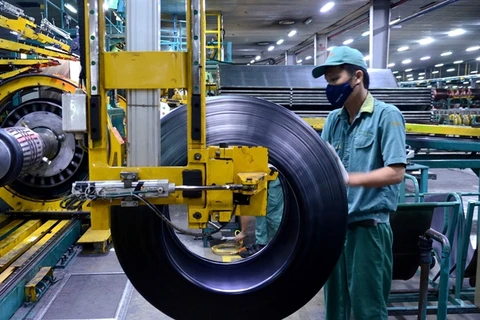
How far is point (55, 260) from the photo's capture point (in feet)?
12.6

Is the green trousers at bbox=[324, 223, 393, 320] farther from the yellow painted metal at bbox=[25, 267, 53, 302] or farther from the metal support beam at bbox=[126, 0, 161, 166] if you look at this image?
the yellow painted metal at bbox=[25, 267, 53, 302]

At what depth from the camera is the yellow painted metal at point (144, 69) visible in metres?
1.41

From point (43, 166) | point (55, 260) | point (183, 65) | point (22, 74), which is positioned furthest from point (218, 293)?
point (22, 74)

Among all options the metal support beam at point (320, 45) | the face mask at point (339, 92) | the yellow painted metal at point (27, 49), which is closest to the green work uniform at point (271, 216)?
the face mask at point (339, 92)

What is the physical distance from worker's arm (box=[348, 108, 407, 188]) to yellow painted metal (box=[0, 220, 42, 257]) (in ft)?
10.2

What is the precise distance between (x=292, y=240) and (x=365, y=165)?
540 mm

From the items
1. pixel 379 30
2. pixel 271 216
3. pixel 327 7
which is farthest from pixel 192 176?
pixel 327 7

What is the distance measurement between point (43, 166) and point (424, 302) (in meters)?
3.76

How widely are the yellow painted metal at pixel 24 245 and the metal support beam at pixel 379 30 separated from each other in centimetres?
702

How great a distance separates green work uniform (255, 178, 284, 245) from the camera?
405 centimetres

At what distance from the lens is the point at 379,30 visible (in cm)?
877

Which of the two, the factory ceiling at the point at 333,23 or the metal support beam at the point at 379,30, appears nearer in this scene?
the metal support beam at the point at 379,30

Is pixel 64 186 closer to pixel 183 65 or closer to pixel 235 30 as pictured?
pixel 183 65

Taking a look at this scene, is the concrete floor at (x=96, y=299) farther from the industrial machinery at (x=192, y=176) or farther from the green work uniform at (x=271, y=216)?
the industrial machinery at (x=192, y=176)
